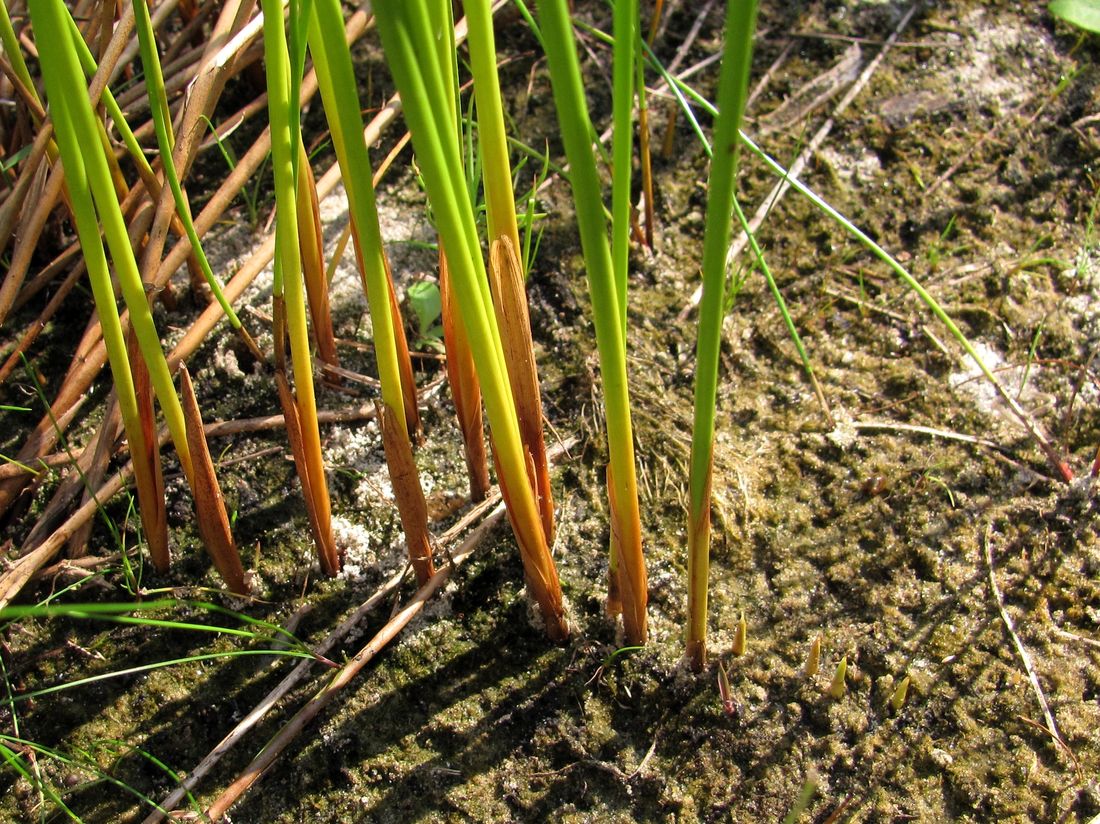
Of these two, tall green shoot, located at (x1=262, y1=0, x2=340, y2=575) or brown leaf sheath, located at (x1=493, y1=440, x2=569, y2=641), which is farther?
brown leaf sheath, located at (x1=493, y1=440, x2=569, y2=641)

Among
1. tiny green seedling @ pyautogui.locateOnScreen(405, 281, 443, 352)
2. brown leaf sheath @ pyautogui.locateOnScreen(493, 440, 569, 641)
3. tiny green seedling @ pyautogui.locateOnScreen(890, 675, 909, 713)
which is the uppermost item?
tiny green seedling @ pyautogui.locateOnScreen(405, 281, 443, 352)

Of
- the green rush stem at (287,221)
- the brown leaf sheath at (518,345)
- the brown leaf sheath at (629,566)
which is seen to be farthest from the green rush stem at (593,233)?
the green rush stem at (287,221)

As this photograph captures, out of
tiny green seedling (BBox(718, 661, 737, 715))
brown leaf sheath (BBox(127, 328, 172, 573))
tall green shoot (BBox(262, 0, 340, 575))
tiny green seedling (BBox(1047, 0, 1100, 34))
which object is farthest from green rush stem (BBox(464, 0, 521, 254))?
tiny green seedling (BBox(1047, 0, 1100, 34))

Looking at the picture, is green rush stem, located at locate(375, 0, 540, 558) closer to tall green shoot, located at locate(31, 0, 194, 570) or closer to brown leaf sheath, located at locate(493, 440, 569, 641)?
brown leaf sheath, located at locate(493, 440, 569, 641)

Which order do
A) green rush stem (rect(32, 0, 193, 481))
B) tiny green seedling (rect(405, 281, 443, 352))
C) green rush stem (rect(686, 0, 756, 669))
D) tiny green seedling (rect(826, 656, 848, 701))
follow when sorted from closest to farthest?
green rush stem (rect(686, 0, 756, 669)), green rush stem (rect(32, 0, 193, 481)), tiny green seedling (rect(826, 656, 848, 701)), tiny green seedling (rect(405, 281, 443, 352))

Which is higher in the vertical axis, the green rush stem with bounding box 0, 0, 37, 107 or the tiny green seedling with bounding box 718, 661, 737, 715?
the green rush stem with bounding box 0, 0, 37, 107

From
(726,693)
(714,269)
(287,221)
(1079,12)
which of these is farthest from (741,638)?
(1079,12)
